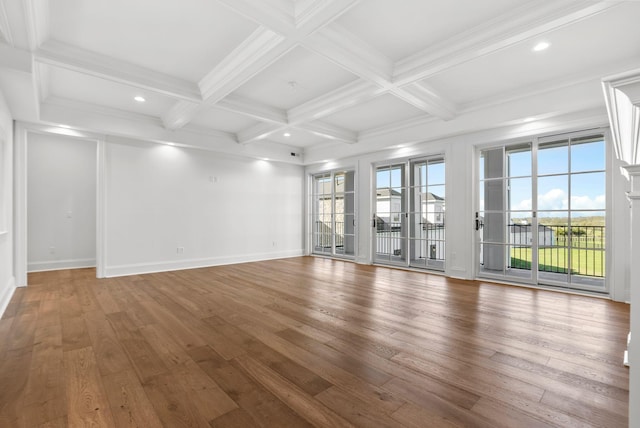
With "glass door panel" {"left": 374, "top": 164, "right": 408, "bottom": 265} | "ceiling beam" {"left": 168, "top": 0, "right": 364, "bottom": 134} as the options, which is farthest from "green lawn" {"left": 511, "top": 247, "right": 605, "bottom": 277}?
"ceiling beam" {"left": 168, "top": 0, "right": 364, "bottom": 134}

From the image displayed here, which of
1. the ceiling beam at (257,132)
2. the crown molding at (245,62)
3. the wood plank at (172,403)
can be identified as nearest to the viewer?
the wood plank at (172,403)

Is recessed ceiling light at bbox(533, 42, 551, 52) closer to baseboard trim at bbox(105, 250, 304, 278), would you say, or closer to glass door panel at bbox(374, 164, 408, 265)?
glass door panel at bbox(374, 164, 408, 265)

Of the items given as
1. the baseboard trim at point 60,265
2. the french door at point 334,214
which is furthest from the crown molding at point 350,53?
the baseboard trim at point 60,265

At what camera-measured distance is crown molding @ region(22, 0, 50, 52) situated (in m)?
2.39

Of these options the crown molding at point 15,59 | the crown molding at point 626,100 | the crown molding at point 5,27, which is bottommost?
the crown molding at point 626,100

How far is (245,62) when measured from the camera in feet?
10.8

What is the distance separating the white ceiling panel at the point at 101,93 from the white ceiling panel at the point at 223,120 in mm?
637

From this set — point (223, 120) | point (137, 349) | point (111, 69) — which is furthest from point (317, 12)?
point (223, 120)

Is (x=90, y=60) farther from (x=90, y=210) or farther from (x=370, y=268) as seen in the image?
(x=370, y=268)

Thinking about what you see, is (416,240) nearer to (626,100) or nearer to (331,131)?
(331,131)

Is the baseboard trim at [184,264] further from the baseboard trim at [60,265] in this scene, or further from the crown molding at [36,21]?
the crown molding at [36,21]

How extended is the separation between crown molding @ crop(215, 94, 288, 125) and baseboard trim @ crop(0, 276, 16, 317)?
356 centimetres

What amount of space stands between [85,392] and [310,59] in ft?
11.7

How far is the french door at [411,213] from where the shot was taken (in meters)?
6.09
